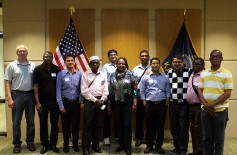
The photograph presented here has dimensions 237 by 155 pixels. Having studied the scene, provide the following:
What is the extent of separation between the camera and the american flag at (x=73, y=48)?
5168mm

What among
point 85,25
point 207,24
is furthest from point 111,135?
point 207,24

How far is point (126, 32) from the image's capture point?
17.3 ft

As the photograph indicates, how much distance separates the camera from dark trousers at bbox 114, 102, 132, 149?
4258mm

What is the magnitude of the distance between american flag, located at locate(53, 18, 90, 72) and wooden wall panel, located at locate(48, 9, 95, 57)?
0.10 meters

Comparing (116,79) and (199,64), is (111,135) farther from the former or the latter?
(199,64)

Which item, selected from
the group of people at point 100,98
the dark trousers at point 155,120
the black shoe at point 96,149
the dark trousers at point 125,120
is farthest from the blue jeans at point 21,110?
the dark trousers at point 155,120

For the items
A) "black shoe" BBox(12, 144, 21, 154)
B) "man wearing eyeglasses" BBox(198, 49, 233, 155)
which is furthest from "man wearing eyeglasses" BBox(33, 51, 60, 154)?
"man wearing eyeglasses" BBox(198, 49, 233, 155)

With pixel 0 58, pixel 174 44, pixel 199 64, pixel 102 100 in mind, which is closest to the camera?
pixel 199 64

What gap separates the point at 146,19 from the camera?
527cm

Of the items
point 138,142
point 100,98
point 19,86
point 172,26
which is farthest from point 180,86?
point 19,86

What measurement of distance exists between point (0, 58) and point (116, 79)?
709cm

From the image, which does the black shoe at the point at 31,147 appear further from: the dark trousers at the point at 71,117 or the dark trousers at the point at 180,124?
the dark trousers at the point at 180,124

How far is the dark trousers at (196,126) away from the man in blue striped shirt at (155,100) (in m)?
0.47

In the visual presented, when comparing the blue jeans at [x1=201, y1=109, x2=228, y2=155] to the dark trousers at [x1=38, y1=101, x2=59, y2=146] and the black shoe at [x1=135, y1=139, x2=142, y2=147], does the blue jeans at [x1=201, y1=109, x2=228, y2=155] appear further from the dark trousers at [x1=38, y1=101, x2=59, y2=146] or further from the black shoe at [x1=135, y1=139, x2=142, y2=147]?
the dark trousers at [x1=38, y1=101, x2=59, y2=146]
